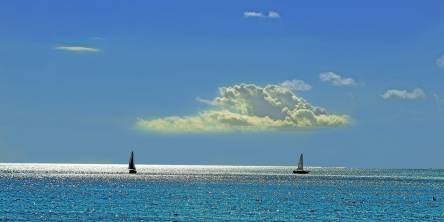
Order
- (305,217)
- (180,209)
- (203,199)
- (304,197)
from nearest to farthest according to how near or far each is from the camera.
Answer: (305,217) → (180,209) → (203,199) → (304,197)

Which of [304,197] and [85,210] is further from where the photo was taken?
[304,197]

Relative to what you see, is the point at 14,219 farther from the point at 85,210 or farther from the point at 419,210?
the point at 419,210

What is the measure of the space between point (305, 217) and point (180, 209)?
16418 mm

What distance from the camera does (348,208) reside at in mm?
117688

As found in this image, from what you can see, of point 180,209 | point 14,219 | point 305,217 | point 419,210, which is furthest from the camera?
point 419,210

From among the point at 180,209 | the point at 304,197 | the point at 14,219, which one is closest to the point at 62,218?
the point at 14,219

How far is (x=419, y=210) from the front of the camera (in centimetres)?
11762

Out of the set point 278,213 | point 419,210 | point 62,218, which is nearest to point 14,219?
point 62,218

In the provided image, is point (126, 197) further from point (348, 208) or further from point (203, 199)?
point (348, 208)

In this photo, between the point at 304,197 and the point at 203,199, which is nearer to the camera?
the point at 203,199

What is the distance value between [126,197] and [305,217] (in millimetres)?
41988

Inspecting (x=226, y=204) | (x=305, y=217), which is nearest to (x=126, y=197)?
(x=226, y=204)

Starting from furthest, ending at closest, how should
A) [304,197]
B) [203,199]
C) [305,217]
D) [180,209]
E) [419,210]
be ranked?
1. [304,197]
2. [203,199]
3. [419,210]
4. [180,209]
5. [305,217]

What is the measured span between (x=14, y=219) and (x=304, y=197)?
65574 millimetres
